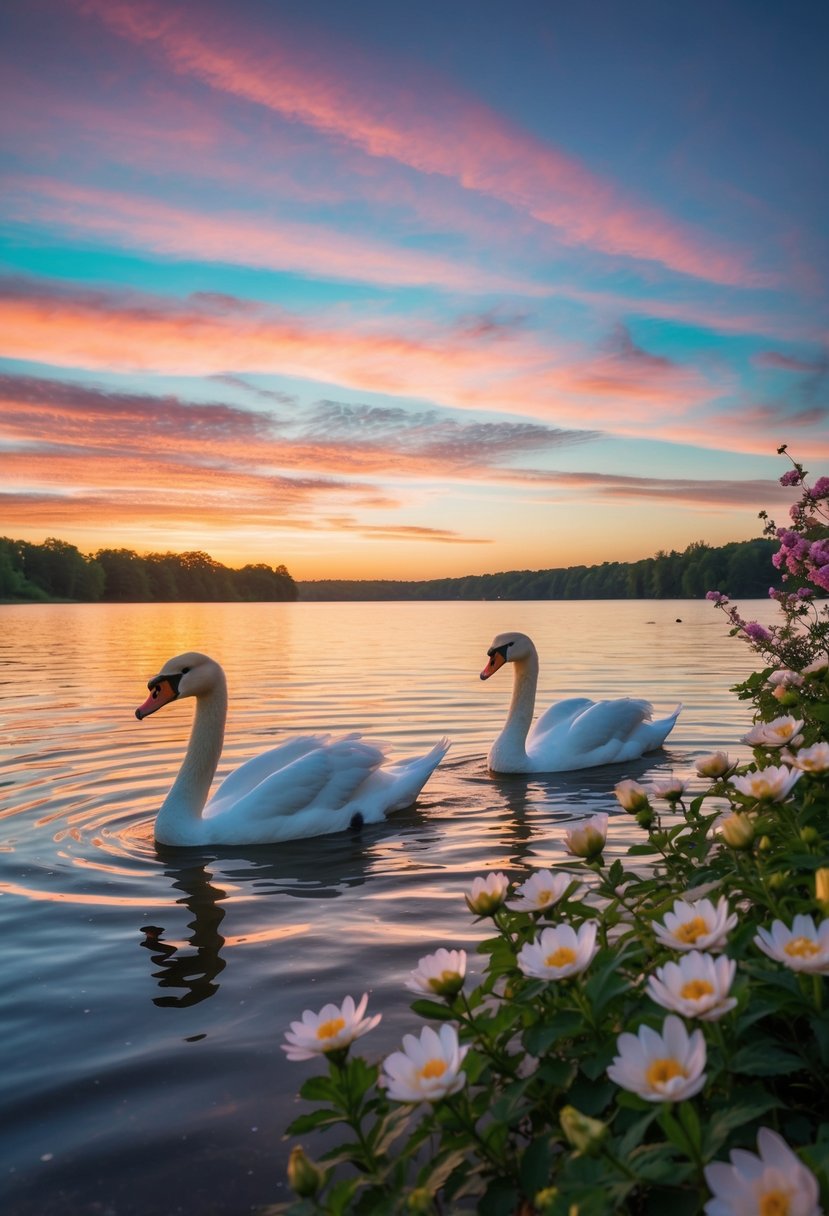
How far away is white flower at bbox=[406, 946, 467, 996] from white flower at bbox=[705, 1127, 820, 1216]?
64 centimetres

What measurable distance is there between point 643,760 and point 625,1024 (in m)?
8.83

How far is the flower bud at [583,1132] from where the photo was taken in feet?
4.89

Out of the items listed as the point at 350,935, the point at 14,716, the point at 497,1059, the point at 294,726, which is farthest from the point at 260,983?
the point at 14,716

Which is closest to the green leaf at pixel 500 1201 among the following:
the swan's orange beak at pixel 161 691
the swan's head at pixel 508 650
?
the swan's orange beak at pixel 161 691

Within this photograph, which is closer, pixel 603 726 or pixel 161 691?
pixel 161 691

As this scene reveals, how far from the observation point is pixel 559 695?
16406mm

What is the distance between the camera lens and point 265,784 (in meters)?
7.43

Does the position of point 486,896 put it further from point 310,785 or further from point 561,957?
point 310,785

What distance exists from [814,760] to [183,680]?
5.97 metres

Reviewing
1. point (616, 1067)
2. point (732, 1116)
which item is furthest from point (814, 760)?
point (616, 1067)

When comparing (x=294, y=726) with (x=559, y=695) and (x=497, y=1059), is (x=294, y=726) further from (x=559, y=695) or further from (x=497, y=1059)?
(x=497, y=1059)

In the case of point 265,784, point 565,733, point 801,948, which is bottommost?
point 565,733

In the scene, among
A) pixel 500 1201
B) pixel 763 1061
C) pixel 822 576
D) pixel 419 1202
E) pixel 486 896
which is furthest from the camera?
pixel 822 576

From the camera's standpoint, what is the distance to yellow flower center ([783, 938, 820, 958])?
1837mm
